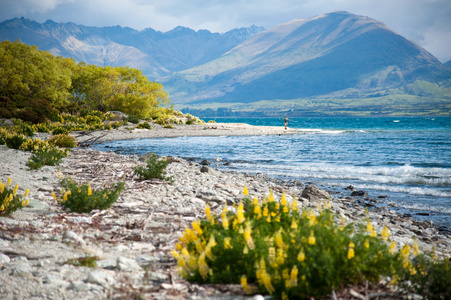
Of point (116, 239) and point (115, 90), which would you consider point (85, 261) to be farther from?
point (115, 90)

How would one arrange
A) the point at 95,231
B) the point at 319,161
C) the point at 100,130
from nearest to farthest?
the point at 95,231 < the point at 319,161 < the point at 100,130

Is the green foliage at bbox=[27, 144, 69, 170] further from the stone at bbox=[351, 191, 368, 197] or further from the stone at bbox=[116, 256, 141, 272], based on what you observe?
the stone at bbox=[351, 191, 368, 197]

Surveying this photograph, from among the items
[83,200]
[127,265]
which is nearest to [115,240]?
[127,265]

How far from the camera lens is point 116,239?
18.0 ft

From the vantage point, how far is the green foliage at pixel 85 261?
14.1 feet

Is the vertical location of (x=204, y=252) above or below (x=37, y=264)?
above

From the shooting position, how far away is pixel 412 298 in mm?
3402

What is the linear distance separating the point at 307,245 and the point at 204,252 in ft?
3.68

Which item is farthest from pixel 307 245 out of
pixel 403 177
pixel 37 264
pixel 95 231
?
pixel 403 177

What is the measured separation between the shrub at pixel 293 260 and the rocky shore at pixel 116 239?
0.25 meters

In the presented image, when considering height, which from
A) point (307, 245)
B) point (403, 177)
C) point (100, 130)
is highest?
point (100, 130)

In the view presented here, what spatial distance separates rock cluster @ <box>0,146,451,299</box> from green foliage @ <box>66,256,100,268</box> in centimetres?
2

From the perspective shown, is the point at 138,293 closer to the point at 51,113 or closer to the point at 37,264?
the point at 37,264

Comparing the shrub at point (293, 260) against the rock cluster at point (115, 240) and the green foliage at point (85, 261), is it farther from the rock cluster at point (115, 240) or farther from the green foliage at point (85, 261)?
the green foliage at point (85, 261)
